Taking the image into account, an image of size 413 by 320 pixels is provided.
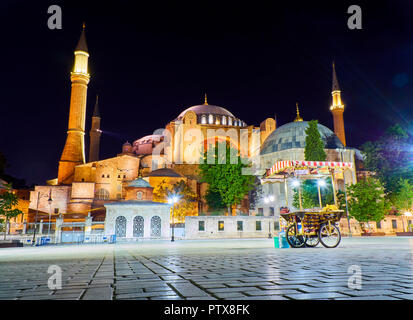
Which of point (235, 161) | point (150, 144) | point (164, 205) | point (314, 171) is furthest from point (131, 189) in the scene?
point (150, 144)

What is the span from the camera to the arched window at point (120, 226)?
27188 millimetres

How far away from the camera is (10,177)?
63406 millimetres

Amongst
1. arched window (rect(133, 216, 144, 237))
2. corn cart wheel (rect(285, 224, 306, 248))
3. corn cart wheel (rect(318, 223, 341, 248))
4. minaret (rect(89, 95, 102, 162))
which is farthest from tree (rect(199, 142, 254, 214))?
minaret (rect(89, 95, 102, 162))

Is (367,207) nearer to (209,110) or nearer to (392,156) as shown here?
(392,156)

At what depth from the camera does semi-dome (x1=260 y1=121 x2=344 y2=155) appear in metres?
47.8

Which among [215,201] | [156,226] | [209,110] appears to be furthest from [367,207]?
[209,110]

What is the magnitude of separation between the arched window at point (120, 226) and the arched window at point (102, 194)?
2347 cm

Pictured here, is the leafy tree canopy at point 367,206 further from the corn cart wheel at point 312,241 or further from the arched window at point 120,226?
the corn cart wheel at point 312,241

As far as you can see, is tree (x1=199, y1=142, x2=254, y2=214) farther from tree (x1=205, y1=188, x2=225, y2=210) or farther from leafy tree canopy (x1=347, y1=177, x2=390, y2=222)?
leafy tree canopy (x1=347, y1=177, x2=390, y2=222)

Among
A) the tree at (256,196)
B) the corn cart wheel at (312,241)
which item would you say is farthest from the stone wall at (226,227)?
the corn cart wheel at (312,241)

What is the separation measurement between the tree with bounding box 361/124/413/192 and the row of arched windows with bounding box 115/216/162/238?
1807cm
